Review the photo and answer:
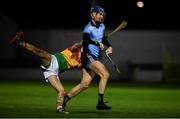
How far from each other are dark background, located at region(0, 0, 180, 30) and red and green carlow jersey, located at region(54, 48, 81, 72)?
29.7 meters

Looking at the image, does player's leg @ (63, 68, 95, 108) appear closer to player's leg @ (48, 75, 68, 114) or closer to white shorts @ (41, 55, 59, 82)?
player's leg @ (48, 75, 68, 114)

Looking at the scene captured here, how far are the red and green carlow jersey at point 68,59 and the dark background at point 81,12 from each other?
1169 inches

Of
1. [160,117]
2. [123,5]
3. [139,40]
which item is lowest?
[160,117]

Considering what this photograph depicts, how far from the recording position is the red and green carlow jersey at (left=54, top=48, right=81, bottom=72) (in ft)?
54.6

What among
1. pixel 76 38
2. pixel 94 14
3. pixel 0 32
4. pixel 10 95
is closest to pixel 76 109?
pixel 94 14

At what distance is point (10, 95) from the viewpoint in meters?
23.3

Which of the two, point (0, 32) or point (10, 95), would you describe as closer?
point (10, 95)

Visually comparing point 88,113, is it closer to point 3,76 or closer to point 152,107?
point 152,107

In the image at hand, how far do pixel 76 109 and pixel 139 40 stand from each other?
25.4 meters

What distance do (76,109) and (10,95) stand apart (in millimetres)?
6185

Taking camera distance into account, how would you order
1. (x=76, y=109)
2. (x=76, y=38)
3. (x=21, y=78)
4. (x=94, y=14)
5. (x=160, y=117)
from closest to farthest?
1. (x=160, y=117)
2. (x=94, y=14)
3. (x=76, y=109)
4. (x=21, y=78)
5. (x=76, y=38)

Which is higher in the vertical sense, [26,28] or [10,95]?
[26,28]

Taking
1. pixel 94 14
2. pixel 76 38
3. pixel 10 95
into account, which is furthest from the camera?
pixel 76 38

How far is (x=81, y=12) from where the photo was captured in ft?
159
